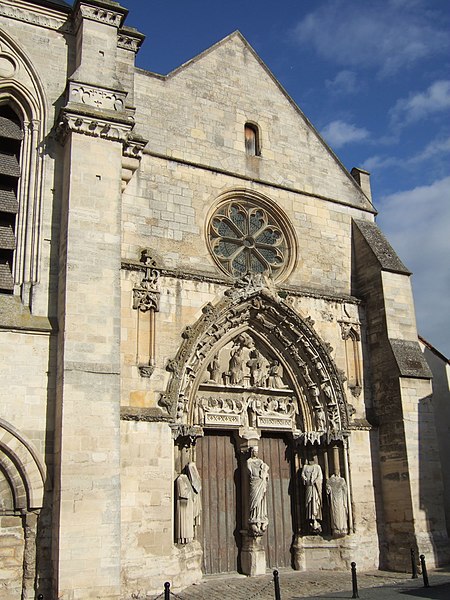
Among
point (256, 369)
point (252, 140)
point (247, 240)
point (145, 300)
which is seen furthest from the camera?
point (252, 140)

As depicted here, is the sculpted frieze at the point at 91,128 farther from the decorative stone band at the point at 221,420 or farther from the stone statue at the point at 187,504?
the stone statue at the point at 187,504

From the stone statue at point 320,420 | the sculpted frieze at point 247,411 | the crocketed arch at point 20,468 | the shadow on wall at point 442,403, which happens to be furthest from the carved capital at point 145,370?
the shadow on wall at point 442,403

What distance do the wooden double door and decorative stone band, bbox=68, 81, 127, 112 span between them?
5525 millimetres

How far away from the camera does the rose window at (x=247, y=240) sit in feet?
39.9

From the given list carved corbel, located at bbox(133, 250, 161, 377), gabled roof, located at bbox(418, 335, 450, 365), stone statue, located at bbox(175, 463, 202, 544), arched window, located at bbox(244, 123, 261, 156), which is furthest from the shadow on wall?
carved corbel, located at bbox(133, 250, 161, 377)

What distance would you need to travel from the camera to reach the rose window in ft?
39.9

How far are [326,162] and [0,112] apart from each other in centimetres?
675

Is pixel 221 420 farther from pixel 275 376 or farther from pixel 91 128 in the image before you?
pixel 91 128

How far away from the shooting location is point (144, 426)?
9.93 m

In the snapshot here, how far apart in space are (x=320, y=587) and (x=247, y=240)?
6162 millimetres

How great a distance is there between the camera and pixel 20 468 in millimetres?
8453

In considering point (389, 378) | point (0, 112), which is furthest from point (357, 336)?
point (0, 112)

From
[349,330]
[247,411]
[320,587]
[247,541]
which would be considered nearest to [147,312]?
[247,411]

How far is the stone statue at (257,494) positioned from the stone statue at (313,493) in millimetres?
827
